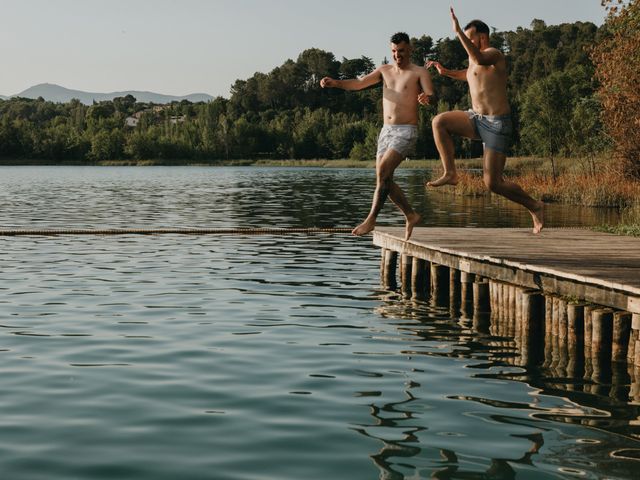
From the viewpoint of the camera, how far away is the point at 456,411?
28.9ft

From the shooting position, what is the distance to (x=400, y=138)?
13016 millimetres

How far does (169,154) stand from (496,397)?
16526cm

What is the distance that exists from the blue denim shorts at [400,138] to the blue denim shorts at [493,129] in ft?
2.80

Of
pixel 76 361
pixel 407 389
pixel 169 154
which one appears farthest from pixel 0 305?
pixel 169 154

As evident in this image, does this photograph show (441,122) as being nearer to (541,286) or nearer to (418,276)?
(541,286)

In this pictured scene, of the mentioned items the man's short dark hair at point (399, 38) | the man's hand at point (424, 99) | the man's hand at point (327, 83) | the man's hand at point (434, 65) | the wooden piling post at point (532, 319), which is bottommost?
the wooden piling post at point (532, 319)

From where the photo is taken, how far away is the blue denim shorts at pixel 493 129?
12430 millimetres

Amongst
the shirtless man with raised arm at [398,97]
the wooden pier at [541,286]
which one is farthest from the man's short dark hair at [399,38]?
the wooden pier at [541,286]

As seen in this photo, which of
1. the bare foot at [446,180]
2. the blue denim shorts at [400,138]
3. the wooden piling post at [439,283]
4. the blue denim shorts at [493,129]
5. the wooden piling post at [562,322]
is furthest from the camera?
the wooden piling post at [439,283]

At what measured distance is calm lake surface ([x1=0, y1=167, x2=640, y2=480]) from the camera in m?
7.35

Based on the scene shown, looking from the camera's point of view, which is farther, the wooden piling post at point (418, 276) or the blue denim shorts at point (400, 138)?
the wooden piling post at point (418, 276)

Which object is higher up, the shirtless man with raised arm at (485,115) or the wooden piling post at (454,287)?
the shirtless man with raised arm at (485,115)

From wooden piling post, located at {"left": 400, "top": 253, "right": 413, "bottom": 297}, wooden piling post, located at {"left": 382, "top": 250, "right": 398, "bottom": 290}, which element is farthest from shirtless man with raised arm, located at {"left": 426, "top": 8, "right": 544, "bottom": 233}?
wooden piling post, located at {"left": 382, "top": 250, "right": 398, "bottom": 290}

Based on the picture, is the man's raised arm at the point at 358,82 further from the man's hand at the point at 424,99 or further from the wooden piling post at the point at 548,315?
the wooden piling post at the point at 548,315
